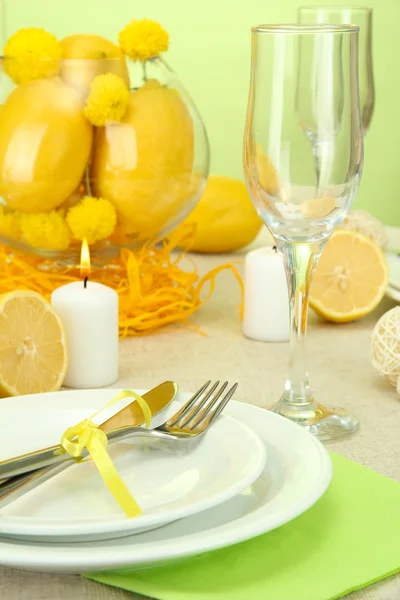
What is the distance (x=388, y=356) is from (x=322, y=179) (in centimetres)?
21

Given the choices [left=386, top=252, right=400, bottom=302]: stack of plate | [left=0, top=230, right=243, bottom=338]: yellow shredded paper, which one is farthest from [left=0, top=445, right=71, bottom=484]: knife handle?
[left=386, top=252, right=400, bottom=302]: stack of plate

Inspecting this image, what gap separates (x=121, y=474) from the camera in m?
0.54

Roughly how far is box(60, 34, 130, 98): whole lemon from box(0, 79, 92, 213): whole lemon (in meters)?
0.01

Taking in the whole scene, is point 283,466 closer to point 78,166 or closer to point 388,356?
point 388,356

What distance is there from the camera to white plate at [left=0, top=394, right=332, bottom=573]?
1.37 feet

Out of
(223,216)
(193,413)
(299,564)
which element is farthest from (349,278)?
(299,564)

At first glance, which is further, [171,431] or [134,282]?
[134,282]

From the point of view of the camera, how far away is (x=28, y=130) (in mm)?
893

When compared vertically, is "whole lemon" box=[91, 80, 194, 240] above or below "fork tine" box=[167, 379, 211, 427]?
above

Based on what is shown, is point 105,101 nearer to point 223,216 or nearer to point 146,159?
point 146,159

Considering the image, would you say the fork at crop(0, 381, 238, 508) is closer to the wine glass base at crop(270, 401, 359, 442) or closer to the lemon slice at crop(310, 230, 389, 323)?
the wine glass base at crop(270, 401, 359, 442)

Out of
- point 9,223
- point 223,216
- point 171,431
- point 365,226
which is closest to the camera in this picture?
point 171,431

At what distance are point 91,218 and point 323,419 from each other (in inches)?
12.8

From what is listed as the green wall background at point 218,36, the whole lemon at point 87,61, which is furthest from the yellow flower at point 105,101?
the green wall background at point 218,36
